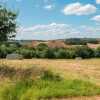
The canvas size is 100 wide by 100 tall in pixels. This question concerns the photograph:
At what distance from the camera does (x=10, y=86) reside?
10.4 meters

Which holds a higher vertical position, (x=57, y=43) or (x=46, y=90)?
(x=57, y=43)

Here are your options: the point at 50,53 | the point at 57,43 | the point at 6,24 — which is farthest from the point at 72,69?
the point at 57,43

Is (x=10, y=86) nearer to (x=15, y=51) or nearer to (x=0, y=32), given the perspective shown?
(x=0, y=32)

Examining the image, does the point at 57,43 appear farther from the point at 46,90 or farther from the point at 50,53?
the point at 46,90

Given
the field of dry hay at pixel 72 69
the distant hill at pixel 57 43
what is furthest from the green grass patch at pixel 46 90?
the distant hill at pixel 57 43

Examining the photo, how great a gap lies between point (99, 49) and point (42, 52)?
738 centimetres

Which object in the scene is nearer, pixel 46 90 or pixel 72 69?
pixel 46 90

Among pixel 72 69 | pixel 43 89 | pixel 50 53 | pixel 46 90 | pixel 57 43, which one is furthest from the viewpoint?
pixel 57 43

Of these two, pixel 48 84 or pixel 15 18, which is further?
pixel 15 18

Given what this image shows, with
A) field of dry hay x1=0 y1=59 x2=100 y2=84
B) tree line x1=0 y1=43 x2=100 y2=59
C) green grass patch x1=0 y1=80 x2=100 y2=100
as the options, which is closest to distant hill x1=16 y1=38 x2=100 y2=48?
tree line x1=0 y1=43 x2=100 y2=59

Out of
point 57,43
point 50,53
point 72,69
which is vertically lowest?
point 72,69

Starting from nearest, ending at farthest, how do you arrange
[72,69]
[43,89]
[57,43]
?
[43,89] < [72,69] < [57,43]

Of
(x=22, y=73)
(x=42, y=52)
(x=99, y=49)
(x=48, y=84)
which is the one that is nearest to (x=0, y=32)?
(x=22, y=73)

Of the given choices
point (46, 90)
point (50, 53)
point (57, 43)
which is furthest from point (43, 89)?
point (57, 43)
